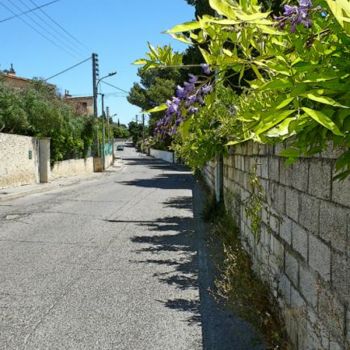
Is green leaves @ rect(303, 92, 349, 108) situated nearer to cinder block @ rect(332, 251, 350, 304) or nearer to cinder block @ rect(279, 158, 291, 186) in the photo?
cinder block @ rect(332, 251, 350, 304)

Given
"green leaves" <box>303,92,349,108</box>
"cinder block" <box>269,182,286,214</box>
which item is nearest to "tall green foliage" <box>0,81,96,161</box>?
"cinder block" <box>269,182,286,214</box>

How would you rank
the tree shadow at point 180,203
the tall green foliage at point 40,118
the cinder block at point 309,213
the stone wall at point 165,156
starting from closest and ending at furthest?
the cinder block at point 309,213 → the tree shadow at point 180,203 → the tall green foliage at point 40,118 → the stone wall at point 165,156

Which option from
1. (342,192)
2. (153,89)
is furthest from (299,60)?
(153,89)

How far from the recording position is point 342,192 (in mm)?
2354

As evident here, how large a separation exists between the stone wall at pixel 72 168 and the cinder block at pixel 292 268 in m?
22.0

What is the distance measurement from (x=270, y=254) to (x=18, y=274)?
346 cm

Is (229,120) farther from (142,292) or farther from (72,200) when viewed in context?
(72,200)

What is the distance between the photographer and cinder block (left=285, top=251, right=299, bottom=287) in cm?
338

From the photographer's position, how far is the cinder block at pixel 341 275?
2.32 m

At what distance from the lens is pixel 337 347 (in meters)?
2.46

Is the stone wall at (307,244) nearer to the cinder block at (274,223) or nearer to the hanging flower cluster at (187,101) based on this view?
the cinder block at (274,223)

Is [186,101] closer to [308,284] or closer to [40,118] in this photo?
[308,284]

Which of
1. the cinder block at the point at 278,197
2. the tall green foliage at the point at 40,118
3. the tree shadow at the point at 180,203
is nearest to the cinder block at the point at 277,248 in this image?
the cinder block at the point at 278,197

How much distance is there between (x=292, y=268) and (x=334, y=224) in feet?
3.61
